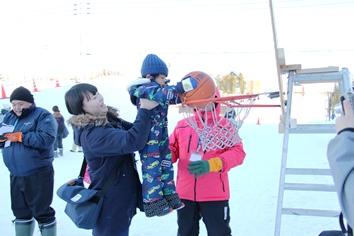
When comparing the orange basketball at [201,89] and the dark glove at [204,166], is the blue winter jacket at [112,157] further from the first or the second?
the dark glove at [204,166]

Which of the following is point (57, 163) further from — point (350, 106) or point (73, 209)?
point (350, 106)

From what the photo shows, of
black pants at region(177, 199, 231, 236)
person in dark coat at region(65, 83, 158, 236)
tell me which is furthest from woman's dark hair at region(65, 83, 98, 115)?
black pants at region(177, 199, 231, 236)

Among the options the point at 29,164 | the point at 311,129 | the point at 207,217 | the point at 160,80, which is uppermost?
the point at 160,80

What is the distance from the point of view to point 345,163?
1.08 m

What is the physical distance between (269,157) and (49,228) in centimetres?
674

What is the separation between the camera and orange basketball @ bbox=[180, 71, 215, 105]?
203cm

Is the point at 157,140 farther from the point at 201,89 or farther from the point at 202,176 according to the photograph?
the point at 202,176

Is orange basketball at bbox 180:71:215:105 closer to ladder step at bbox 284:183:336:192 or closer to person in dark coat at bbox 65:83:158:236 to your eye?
person in dark coat at bbox 65:83:158:236

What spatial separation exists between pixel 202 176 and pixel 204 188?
98 millimetres

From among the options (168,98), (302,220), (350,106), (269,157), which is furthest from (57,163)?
(350,106)

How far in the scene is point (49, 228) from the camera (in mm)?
3150

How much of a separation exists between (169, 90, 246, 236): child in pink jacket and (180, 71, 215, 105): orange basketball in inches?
10.8

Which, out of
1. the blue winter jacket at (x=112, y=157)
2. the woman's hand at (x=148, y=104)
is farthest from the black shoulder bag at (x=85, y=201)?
the woman's hand at (x=148, y=104)

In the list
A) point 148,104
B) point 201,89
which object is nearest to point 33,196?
point 148,104
